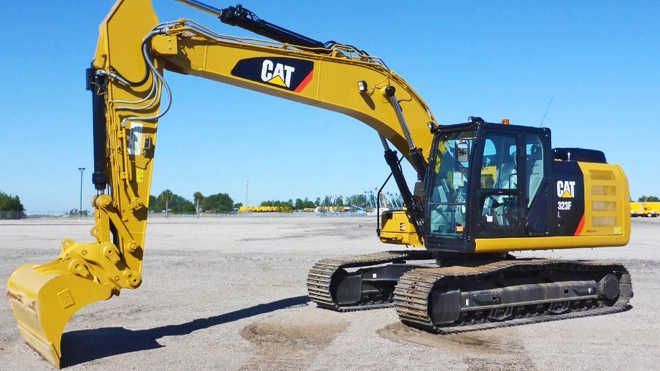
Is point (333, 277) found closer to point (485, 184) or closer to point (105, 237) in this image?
point (485, 184)

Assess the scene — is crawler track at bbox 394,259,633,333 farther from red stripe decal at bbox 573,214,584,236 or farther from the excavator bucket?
the excavator bucket

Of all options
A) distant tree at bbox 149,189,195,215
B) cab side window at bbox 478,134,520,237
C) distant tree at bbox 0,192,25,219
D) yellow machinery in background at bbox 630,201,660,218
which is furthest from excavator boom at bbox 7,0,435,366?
distant tree at bbox 149,189,195,215

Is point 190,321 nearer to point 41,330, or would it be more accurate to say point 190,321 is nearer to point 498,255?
point 41,330

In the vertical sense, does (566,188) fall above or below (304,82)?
below

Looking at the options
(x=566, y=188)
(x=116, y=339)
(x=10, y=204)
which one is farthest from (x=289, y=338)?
(x=10, y=204)

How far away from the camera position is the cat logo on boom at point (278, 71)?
32.1 ft

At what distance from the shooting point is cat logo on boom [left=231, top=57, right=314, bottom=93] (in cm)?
979

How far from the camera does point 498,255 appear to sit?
460 inches

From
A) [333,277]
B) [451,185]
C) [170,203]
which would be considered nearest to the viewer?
[451,185]

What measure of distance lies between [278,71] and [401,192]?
3.08 metres

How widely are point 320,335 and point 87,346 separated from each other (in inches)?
122

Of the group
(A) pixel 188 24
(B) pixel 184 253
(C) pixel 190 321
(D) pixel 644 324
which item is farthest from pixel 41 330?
(B) pixel 184 253

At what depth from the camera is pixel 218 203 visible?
173 m

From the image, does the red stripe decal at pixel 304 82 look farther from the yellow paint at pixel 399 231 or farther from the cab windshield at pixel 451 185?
the yellow paint at pixel 399 231
